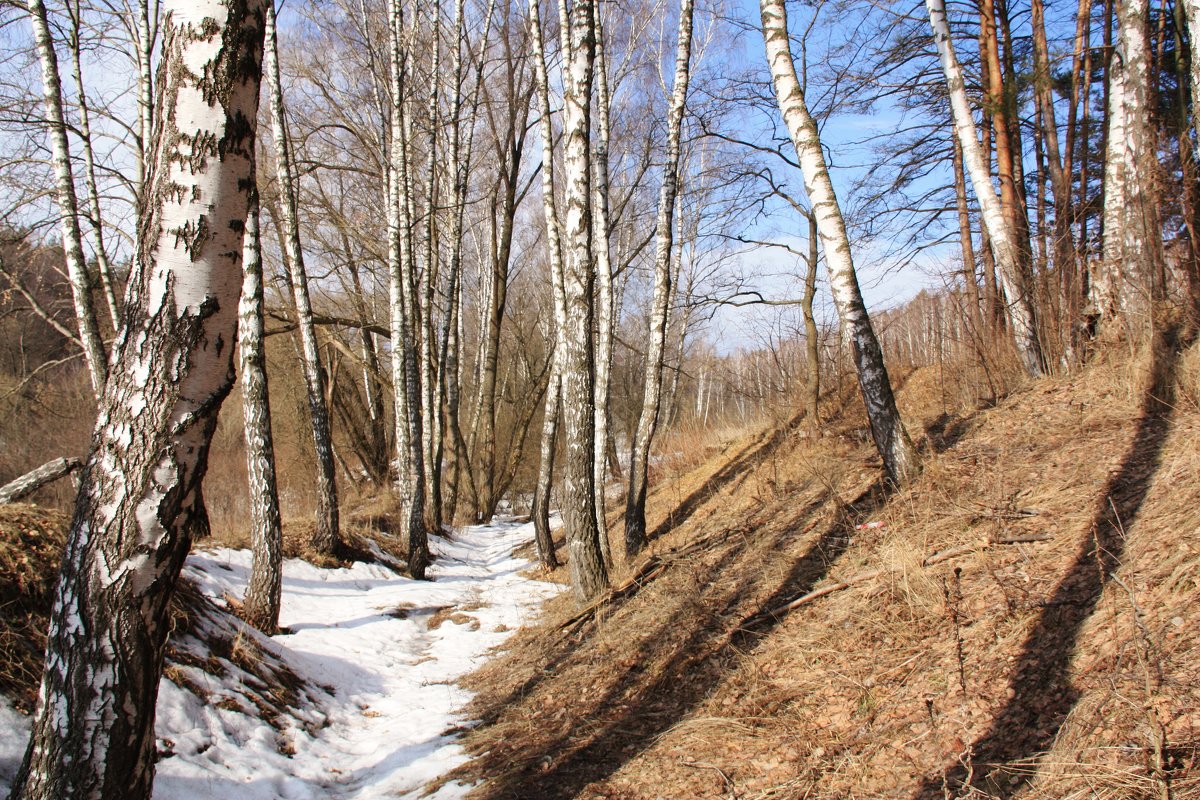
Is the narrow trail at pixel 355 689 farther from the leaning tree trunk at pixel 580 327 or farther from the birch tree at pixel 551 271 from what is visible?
the leaning tree trunk at pixel 580 327

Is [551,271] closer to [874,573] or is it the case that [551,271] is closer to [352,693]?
[352,693]

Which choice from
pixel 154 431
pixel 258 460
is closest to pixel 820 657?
pixel 154 431

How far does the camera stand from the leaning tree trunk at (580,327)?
6.00 meters

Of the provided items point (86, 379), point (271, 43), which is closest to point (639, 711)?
point (271, 43)

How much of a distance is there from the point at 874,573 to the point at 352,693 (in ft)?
12.3

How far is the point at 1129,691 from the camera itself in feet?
7.63

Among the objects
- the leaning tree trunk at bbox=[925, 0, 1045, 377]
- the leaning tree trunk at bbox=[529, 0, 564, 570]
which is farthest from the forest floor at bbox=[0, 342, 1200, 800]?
the leaning tree trunk at bbox=[529, 0, 564, 570]

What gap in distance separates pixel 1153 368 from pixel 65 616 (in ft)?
22.1

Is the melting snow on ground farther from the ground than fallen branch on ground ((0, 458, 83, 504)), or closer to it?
closer to it

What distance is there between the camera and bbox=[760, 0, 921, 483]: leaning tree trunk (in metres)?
5.55

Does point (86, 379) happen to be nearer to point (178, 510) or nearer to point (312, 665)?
point (312, 665)

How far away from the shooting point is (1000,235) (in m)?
7.51

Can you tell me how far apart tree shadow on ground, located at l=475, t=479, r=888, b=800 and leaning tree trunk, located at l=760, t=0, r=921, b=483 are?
1.37 ft

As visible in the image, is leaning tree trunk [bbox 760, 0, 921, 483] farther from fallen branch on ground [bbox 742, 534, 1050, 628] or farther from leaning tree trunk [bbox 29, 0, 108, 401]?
leaning tree trunk [bbox 29, 0, 108, 401]
